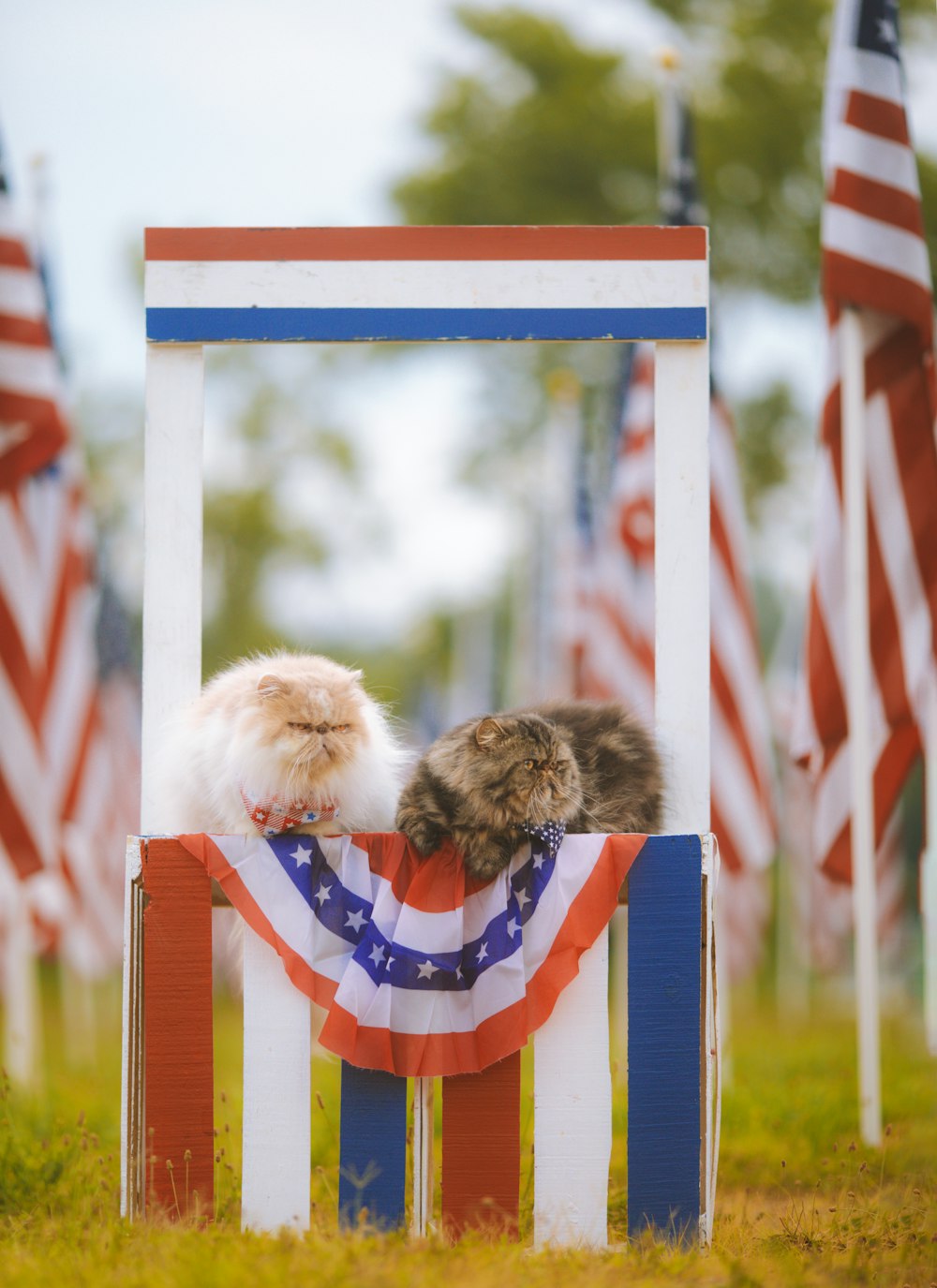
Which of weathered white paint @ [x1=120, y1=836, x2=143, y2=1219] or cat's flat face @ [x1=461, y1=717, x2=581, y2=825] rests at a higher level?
cat's flat face @ [x1=461, y1=717, x2=581, y2=825]

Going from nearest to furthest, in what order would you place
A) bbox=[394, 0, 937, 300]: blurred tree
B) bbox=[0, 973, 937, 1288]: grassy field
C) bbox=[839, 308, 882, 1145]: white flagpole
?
bbox=[0, 973, 937, 1288]: grassy field < bbox=[839, 308, 882, 1145]: white flagpole < bbox=[394, 0, 937, 300]: blurred tree

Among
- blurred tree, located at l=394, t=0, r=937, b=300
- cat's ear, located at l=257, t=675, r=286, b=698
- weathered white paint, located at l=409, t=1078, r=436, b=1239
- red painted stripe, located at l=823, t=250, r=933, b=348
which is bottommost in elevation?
weathered white paint, located at l=409, t=1078, r=436, b=1239

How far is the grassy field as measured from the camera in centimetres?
249

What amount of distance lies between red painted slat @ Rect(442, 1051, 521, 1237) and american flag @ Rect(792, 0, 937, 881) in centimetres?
252

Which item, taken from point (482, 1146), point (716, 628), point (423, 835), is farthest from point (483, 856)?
point (716, 628)

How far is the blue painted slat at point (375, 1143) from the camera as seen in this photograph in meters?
2.90

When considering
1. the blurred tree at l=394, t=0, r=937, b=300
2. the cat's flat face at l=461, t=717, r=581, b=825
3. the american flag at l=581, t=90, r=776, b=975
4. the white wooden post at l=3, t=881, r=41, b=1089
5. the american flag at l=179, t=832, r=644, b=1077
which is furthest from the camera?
the blurred tree at l=394, t=0, r=937, b=300

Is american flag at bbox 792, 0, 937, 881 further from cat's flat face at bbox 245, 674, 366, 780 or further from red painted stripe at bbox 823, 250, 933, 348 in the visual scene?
cat's flat face at bbox 245, 674, 366, 780

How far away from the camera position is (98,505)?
21906 millimetres

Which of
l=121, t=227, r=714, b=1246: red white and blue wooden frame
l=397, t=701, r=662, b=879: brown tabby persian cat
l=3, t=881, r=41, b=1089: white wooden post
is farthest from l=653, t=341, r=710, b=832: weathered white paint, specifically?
l=3, t=881, r=41, b=1089: white wooden post

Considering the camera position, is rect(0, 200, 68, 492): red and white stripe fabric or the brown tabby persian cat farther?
rect(0, 200, 68, 492): red and white stripe fabric

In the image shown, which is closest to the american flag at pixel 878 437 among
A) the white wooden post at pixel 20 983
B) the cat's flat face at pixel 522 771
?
the cat's flat face at pixel 522 771


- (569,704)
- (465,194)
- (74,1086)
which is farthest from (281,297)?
(465,194)

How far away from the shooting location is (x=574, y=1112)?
2896 millimetres
